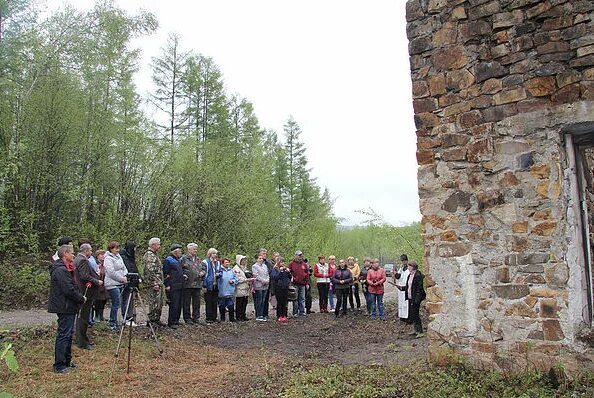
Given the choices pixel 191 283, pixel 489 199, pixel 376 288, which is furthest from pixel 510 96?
pixel 376 288

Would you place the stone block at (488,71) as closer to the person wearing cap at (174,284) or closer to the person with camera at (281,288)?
the person wearing cap at (174,284)

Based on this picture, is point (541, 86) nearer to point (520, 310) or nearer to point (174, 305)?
point (520, 310)

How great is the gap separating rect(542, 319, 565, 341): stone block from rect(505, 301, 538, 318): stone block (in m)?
0.13

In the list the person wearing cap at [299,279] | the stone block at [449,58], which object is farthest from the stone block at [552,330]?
the person wearing cap at [299,279]

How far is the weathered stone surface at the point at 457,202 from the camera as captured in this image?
5676mm

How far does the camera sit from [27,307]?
1279 cm

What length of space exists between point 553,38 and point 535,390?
3.56m

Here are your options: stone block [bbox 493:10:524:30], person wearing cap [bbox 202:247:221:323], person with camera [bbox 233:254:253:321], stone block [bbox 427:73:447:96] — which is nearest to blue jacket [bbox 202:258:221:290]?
person wearing cap [bbox 202:247:221:323]

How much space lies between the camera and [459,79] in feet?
18.9

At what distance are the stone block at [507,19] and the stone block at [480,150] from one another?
1.26 m

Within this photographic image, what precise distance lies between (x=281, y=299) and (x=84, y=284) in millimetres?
5805

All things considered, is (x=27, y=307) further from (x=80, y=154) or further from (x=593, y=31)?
(x=593, y=31)

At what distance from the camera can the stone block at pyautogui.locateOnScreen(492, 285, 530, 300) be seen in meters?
5.18

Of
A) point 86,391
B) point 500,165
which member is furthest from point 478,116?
point 86,391
